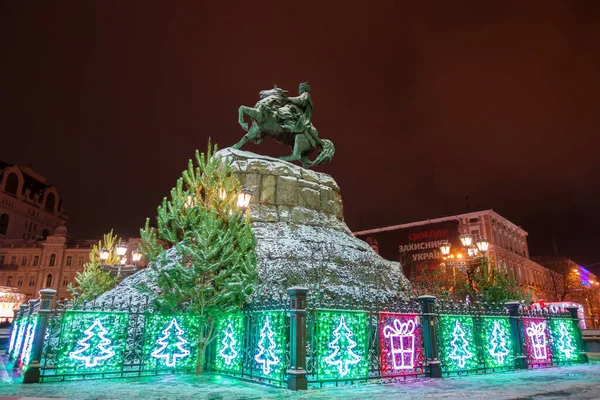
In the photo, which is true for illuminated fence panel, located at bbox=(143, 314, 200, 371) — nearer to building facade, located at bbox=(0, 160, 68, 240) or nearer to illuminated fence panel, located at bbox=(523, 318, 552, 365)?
illuminated fence panel, located at bbox=(523, 318, 552, 365)

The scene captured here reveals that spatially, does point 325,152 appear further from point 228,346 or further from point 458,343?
point 228,346

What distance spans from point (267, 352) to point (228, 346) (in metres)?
1.70

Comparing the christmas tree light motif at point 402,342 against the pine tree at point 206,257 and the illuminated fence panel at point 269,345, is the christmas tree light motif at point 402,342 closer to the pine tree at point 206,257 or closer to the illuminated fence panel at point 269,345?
the illuminated fence panel at point 269,345

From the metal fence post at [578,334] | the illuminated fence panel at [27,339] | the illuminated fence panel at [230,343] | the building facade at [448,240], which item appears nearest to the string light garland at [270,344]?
the illuminated fence panel at [230,343]

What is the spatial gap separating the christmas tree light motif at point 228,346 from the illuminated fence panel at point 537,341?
8.86 metres

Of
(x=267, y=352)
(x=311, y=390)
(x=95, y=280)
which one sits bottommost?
(x=311, y=390)

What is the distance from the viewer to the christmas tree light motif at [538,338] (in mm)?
13172

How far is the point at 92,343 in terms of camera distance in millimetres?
9852

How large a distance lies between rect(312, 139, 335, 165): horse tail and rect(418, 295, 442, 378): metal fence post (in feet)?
42.5

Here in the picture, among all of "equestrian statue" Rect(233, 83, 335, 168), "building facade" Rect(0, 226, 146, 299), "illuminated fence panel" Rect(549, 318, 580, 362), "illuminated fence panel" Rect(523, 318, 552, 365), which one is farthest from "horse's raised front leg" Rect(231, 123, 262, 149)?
"building facade" Rect(0, 226, 146, 299)

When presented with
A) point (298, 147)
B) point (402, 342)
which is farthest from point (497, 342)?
point (298, 147)

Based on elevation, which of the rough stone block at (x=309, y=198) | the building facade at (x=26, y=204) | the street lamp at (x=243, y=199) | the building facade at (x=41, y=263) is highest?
the building facade at (x=26, y=204)

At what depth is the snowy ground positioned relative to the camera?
302 inches

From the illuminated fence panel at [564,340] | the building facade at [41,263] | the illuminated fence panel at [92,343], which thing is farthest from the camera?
the building facade at [41,263]
